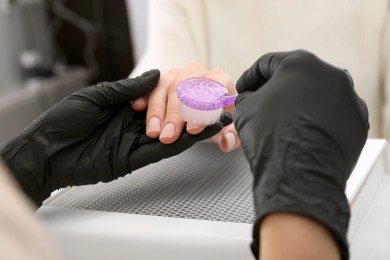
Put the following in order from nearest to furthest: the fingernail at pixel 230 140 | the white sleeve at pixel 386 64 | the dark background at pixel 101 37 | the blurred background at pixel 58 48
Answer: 1. the fingernail at pixel 230 140
2. the white sleeve at pixel 386 64
3. the blurred background at pixel 58 48
4. the dark background at pixel 101 37

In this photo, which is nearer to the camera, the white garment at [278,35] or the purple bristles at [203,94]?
the purple bristles at [203,94]

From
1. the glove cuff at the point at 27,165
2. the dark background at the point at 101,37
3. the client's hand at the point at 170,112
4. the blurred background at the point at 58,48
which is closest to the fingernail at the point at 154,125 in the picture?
the client's hand at the point at 170,112

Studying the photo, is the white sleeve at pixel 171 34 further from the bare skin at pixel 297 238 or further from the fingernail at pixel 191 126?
the bare skin at pixel 297 238

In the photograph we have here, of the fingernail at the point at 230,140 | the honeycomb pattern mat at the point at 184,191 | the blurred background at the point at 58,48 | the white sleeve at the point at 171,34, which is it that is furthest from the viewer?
the blurred background at the point at 58,48

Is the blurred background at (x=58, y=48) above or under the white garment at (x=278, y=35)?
under

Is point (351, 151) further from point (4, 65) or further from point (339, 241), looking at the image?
point (4, 65)

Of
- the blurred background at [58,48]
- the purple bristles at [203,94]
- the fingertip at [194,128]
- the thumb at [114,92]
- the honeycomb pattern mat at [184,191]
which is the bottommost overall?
the blurred background at [58,48]

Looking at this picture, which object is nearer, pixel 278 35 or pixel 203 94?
pixel 203 94

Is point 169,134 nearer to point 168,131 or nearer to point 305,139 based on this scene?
point 168,131

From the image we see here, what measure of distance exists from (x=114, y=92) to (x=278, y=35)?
1.46 ft

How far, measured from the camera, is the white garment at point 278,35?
0.97m

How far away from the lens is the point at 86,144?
70cm

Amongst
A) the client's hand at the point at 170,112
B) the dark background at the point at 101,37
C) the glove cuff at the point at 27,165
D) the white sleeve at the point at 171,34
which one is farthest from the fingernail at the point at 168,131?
the dark background at the point at 101,37

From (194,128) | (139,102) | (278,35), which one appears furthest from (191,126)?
(278,35)
